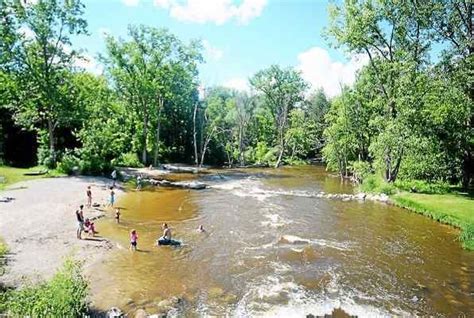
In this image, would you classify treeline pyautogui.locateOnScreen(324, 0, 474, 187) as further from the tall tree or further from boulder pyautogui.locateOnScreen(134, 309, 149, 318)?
boulder pyautogui.locateOnScreen(134, 309, 149, 318)

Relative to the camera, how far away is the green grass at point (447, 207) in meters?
28.9

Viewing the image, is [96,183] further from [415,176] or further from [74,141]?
[415,176]

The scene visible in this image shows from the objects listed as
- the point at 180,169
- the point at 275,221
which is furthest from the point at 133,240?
the point at 180,169

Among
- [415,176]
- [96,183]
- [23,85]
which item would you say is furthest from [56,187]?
[415,176]

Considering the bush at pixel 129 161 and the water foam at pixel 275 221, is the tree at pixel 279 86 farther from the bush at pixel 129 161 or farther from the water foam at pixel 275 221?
the water foam at pixel 275 221

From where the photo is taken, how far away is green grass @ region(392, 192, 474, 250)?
1137 inches

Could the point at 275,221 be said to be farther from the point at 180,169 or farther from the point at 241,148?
the point at 241,148

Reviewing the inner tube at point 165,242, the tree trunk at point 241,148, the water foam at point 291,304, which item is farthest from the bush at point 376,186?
the tree trunk at point 241,148

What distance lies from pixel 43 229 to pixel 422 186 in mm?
36745

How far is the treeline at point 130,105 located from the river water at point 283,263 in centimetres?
1930

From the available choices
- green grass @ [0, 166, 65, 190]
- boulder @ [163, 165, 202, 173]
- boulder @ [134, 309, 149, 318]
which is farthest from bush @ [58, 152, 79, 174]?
boulder @ [134, 309, 149, 318]

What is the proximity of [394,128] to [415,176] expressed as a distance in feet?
28.4

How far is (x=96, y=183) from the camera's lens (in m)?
44.5

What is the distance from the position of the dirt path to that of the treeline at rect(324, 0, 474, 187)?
29746mm
